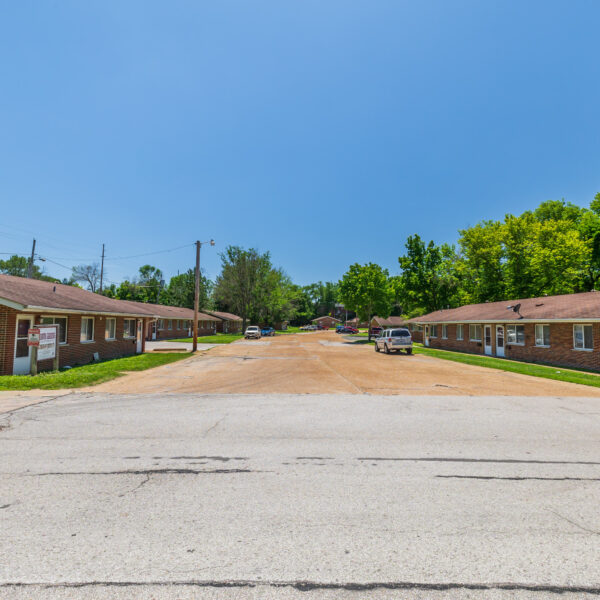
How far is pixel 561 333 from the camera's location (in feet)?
65.8

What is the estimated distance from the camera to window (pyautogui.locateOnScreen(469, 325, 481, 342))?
28806 mm

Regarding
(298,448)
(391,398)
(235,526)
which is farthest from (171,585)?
(391,398)

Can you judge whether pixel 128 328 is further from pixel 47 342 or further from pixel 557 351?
pixel 557 351

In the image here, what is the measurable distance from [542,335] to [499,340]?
14.3ft

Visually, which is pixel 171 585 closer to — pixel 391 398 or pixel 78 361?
pixel 391 398

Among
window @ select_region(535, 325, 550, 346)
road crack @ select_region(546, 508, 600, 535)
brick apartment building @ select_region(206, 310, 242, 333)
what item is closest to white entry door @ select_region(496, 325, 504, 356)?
window @ select_region(535, 325, 550, 346)

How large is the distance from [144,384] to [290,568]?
36.2 ft

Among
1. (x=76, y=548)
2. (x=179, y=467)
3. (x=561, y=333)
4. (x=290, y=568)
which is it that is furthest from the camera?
(x=561, y=333)

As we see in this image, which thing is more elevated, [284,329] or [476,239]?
[476,239]

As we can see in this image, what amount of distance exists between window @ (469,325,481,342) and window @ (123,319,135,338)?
89.2 feet

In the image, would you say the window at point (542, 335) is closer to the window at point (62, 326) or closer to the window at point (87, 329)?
the window at point (87, 329)

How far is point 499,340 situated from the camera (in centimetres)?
2591

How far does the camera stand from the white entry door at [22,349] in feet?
43.7

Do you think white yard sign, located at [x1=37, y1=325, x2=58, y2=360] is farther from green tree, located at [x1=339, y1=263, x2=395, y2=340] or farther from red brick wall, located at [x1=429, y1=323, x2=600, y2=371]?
green tree, located at [x1=339, y1=263, x2=395, y2=340]
